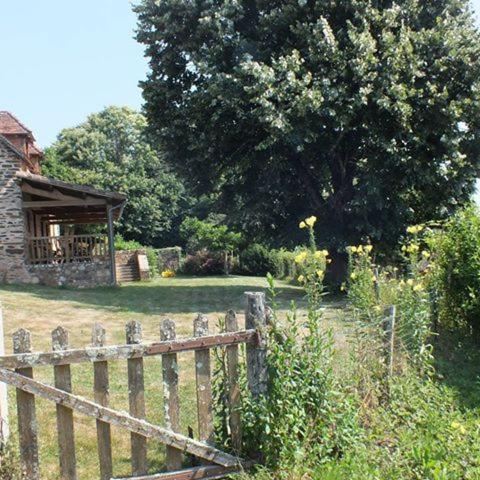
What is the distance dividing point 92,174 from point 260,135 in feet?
92.2

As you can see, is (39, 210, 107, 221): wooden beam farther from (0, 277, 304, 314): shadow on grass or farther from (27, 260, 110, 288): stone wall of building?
(0, 277, 304, 314): shadow on grass

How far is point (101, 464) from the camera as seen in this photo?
12.5 ft

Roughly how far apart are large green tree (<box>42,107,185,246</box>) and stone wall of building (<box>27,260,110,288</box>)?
63.3 ft

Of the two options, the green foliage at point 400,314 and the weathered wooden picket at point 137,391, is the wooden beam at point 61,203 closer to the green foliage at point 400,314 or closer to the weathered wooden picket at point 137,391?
the green foliage at point 400,314

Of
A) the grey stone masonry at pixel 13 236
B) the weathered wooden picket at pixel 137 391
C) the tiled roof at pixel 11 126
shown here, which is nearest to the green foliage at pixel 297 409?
the weathered wooden picket at pixel 137 391

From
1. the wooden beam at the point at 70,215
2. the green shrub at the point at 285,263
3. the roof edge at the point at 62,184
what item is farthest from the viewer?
the green shrub at the point at 285,263

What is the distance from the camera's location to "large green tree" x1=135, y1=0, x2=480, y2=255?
14.1 metres

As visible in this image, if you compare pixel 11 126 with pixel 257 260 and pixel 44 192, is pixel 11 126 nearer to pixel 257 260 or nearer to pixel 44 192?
pixel 44 192

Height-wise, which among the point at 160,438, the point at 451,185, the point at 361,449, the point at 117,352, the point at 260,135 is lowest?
the point at 361,449

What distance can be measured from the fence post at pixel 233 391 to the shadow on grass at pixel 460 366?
2735 mm

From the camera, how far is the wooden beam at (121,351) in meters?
3.57

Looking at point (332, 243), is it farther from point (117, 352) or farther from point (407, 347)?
point (117, 352)

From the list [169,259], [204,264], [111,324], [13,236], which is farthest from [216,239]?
[111,324]

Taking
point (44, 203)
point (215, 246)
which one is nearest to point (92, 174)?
point (215, 246)
